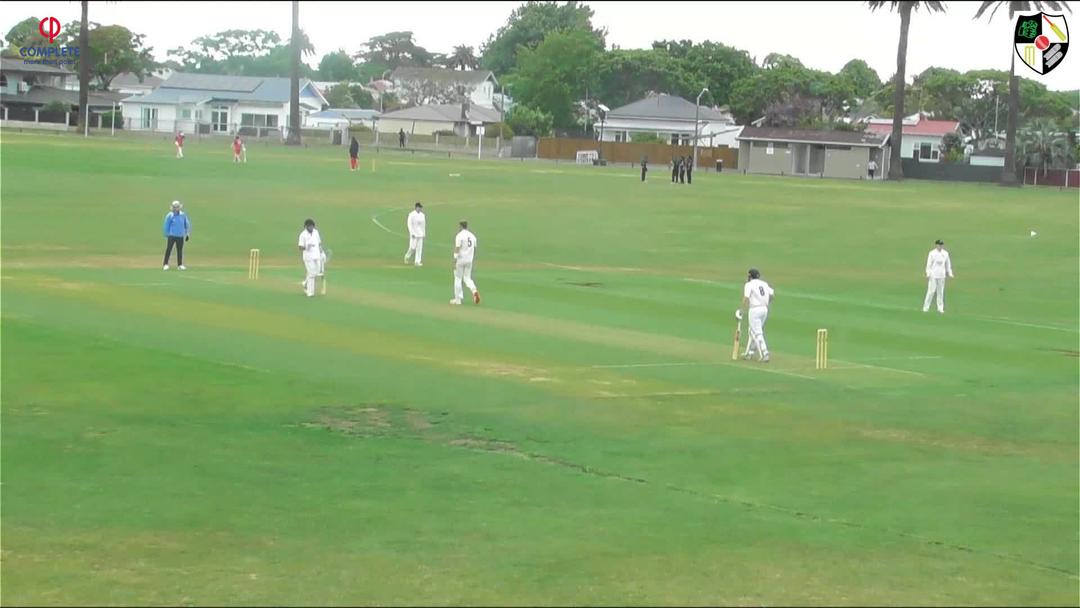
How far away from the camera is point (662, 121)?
483ft

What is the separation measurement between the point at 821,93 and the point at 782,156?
115 feet

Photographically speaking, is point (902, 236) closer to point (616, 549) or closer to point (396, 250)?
point (396, 250)

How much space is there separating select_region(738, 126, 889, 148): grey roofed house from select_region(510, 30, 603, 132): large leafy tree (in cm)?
3747

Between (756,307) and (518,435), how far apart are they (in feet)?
28.4

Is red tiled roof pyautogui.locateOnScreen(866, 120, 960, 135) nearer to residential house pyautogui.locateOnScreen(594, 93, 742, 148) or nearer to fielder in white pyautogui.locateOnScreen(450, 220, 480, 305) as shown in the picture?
residential house pyautogui.locateOnScreen(594, 93, 742, 148)

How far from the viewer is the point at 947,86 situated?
162m

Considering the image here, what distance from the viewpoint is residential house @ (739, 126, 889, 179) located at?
119 metres

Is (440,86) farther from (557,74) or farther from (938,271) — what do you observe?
(938,271)

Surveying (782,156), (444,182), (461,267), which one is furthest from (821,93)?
(461,267)

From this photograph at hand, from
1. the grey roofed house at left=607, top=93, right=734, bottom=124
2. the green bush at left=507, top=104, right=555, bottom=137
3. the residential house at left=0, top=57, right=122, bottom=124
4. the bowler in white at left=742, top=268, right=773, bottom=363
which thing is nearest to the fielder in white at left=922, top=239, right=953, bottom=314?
the bowler in white at left=742, top=268, right=773, bottom=363

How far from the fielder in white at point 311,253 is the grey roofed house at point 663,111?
371ft

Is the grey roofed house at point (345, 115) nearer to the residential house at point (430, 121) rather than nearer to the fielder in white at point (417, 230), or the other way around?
the residential house at point (430, 121)

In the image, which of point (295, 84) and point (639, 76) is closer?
point (295, 84)

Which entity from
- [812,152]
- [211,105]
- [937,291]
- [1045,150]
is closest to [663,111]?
[812,152]
